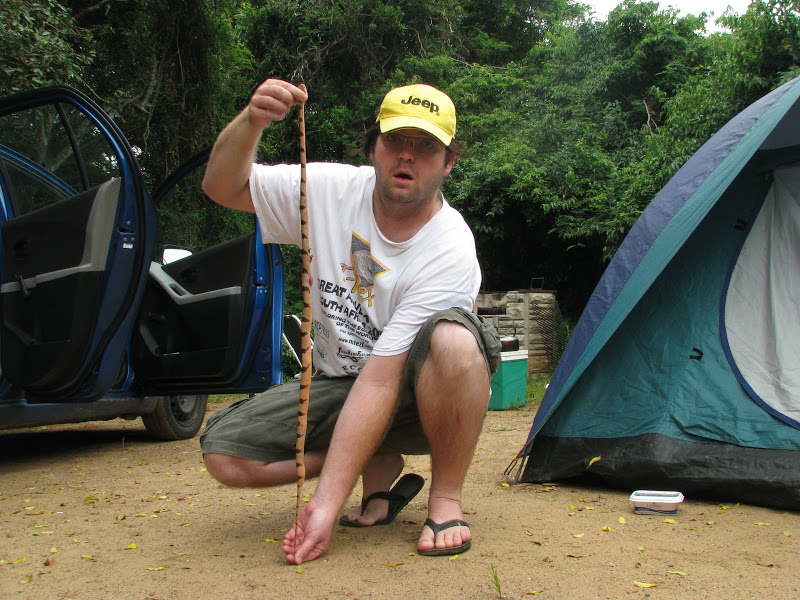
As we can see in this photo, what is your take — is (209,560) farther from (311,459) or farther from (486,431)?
(486,431)

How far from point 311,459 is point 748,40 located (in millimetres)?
8457

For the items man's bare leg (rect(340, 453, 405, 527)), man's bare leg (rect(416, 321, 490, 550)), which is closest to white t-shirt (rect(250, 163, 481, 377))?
man's bare leg (rect(416, 321, 490, 550))

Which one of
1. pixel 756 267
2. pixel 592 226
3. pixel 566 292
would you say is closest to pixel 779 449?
pixel 756 267

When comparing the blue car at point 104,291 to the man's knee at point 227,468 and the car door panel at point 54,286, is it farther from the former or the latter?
the man's knee at point 227,468

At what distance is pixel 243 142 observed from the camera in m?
2.21

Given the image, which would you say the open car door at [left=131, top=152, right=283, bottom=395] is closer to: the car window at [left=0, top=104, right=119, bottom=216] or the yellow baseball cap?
the car window at [left=0, top=104, right=119, bottom=216]

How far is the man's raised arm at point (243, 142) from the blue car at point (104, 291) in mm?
1368

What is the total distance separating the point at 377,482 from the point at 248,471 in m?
0.49

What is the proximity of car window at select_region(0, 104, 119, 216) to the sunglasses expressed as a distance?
1945mm

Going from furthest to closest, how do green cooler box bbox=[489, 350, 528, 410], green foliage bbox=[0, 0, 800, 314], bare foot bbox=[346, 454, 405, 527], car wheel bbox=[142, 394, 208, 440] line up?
green foliage bbox=[0, 0, 800, 314] → green cooler box bbox=[489, 350, 528, 410] → car wheel bbox=[142, 394, 208, 440] → bare foot bbox=[346, 454, 405, 527]

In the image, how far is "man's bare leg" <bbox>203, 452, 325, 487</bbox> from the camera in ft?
7.62

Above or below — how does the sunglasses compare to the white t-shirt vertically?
above

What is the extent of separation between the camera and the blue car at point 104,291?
3.50 meters

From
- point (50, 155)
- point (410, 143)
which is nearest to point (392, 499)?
point (410, 143)
